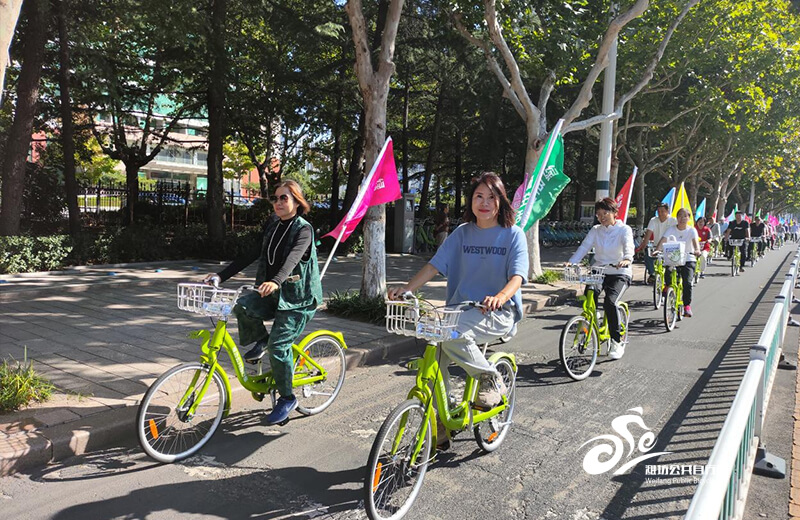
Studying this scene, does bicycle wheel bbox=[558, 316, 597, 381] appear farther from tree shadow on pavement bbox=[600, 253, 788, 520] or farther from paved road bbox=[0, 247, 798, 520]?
tree shadow on pavement bbox=[600, 253, 788, 520]

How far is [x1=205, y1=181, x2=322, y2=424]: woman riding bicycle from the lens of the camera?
4383mm

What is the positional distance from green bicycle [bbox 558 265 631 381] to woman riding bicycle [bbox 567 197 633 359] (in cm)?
17

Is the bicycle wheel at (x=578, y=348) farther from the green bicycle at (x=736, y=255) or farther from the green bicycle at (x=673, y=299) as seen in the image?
the green bicycle at (x=736, y=255)

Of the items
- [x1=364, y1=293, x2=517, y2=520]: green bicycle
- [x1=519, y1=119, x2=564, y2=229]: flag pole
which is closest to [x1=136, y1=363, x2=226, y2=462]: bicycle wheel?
[x1=364, y1=293, x2=517, y2=520]: green bicycle

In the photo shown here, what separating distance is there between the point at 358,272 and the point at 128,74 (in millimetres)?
9966

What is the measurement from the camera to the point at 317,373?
4.90 metres

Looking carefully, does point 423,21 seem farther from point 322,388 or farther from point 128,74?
point 322,388

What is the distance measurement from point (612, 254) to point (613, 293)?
0.47 meters

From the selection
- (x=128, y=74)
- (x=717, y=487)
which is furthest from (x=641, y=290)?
(x=128, y=74)

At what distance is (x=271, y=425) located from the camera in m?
4.71

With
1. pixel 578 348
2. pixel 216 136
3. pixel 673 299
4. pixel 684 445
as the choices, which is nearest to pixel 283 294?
pixel 684 445

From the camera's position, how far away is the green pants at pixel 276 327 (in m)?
4.36

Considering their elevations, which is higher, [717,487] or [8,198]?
[8,198]

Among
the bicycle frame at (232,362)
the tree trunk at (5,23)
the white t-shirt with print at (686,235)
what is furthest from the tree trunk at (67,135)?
the white t-shirt with print at (686,235)
